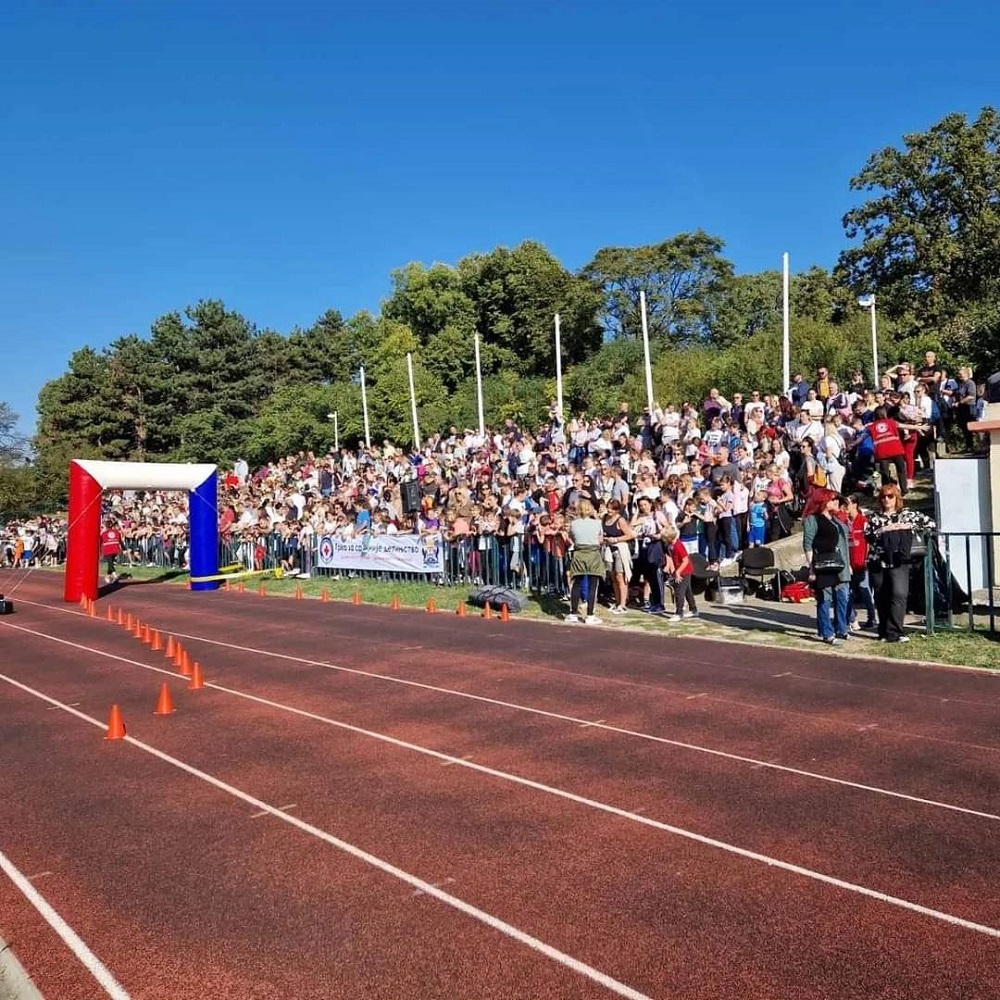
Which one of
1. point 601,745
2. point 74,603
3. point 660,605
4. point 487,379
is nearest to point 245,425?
point 487,379

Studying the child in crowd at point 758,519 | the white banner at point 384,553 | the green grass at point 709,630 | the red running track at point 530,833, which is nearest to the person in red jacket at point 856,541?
the green grass at point 709,630

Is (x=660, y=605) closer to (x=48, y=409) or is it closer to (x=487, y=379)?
(x=487, y=379)

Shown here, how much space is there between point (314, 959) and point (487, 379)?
165 feet

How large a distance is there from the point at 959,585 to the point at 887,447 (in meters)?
4.57

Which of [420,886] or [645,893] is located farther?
[420,886]

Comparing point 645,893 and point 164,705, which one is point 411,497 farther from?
point 645,893

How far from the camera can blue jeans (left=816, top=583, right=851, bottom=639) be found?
12.7m

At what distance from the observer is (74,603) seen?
966 inches

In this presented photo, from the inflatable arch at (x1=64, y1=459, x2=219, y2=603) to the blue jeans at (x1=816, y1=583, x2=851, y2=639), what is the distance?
18.5 metres

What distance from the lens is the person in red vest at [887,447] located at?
17.4 meters

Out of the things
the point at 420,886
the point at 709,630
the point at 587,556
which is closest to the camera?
the point at 420,886

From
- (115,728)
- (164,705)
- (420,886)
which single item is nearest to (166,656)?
(164,705)

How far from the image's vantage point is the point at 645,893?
541cm

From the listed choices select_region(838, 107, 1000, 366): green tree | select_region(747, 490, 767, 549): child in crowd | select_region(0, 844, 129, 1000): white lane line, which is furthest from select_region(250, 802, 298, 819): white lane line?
select_region(838, 107, 1000, 366): green tree
